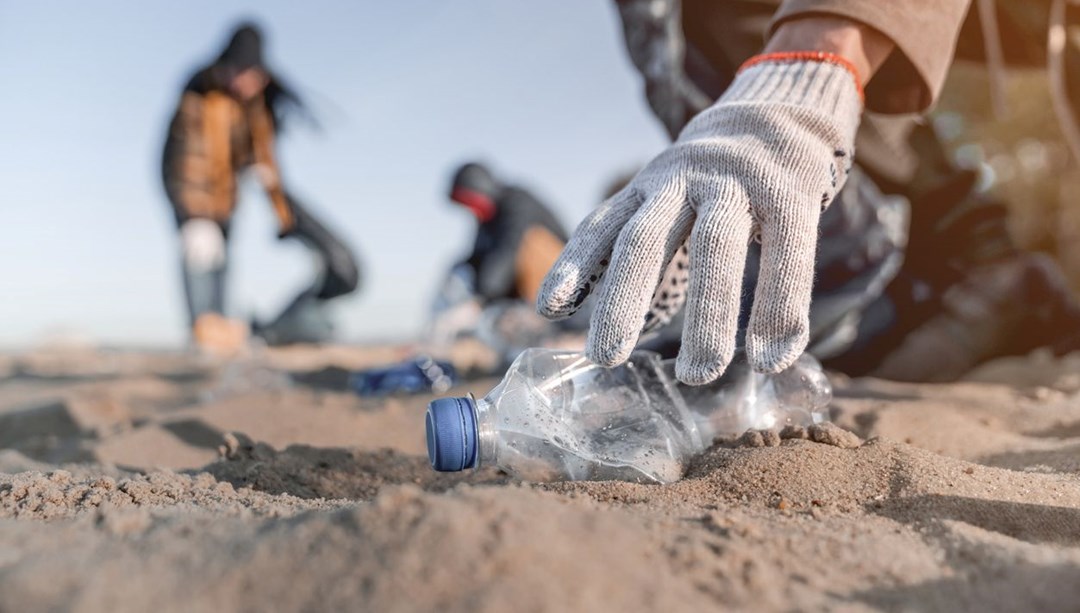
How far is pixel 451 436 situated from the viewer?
134cm

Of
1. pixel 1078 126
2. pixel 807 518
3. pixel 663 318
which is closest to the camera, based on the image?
pixel 807 518

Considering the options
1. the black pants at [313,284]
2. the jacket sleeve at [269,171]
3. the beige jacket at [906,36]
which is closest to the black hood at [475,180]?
the black pants at [313,284]

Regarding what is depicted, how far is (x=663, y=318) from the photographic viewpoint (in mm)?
1710

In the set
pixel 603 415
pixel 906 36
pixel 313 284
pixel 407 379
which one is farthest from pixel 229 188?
pixel 906 36

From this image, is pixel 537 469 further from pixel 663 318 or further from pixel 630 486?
pixel 663 318

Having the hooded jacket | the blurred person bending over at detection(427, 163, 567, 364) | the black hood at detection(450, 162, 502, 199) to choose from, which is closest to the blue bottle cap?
the blurred person bending over at detection(427, 163, 567, 364)

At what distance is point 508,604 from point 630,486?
0.57 metres

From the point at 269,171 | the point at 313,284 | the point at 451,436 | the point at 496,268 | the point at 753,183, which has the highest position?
the point at 753,183

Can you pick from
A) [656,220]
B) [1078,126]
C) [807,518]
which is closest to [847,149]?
[656,220]

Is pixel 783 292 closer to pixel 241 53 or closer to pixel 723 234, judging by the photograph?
pixel 723 234

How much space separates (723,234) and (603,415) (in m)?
0.55

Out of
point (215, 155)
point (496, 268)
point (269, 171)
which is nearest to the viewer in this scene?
point (496, 268)

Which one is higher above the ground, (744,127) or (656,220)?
(744,127)

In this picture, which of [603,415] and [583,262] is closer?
[583,262]
